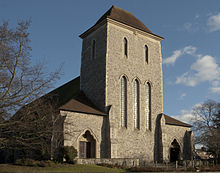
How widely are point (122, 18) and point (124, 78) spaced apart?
307 inches

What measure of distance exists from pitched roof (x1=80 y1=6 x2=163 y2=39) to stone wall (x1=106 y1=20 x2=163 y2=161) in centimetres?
73

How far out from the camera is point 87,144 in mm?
26781

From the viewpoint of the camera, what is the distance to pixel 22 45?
18344 millimetres

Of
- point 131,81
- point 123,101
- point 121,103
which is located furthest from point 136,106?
point 131,81

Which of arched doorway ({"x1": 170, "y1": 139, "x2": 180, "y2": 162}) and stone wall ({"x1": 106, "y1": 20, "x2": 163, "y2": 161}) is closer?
stone wall ({"x1": 106, "y1": 20, "x2": 163, "y2": 161})

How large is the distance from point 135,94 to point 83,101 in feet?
21.1

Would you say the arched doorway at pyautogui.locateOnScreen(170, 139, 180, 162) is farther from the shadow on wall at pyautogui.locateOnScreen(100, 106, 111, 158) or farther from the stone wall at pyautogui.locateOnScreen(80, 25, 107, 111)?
the stone wall at pyautogui.locateOnScreen(80, 25, 107, 111)

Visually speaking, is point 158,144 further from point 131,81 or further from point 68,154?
point 68,154

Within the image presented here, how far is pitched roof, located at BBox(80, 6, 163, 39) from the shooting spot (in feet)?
105

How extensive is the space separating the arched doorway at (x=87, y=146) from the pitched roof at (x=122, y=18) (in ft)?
44.7

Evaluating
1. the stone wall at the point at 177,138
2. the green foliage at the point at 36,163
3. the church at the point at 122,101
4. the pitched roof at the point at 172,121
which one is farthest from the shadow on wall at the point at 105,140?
the pitched roof at the point at 172,121

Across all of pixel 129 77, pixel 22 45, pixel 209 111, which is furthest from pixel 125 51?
pixel 209 111

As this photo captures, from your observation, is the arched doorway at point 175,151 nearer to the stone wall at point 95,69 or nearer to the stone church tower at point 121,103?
the stone church tower at point 121,103

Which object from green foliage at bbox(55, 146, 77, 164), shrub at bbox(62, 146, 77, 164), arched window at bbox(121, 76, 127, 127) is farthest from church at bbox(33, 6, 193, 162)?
shrub at bbox(62, 146, 77, 164)
